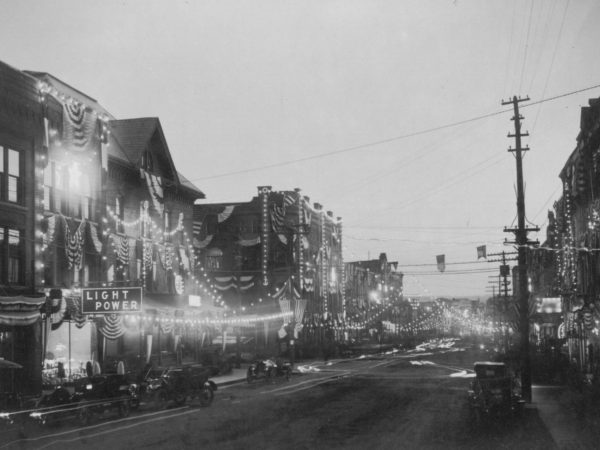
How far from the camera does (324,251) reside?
281ft

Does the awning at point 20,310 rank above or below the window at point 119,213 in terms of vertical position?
below

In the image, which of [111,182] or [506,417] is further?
[111,182]

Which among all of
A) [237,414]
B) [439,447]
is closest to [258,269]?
[237,414]

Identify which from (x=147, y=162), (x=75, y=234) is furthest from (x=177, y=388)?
(x=147, y=162)

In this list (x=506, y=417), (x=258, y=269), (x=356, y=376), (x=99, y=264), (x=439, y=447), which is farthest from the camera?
(x=258, y=269)

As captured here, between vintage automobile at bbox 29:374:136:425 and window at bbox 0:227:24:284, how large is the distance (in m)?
7.88

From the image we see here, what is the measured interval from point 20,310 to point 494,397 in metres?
17.6

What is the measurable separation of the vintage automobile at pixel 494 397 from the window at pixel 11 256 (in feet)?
59.6

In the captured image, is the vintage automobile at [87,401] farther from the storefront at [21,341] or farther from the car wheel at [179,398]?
the storefront at [21,341]

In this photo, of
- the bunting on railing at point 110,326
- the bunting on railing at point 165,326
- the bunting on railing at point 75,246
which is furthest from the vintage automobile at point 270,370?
the bunting on railing at point 75,246

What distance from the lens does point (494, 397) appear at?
22156mm

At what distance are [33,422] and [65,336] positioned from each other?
1250cm

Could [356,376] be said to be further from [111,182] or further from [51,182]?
[51,182]

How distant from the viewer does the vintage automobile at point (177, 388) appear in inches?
1024
